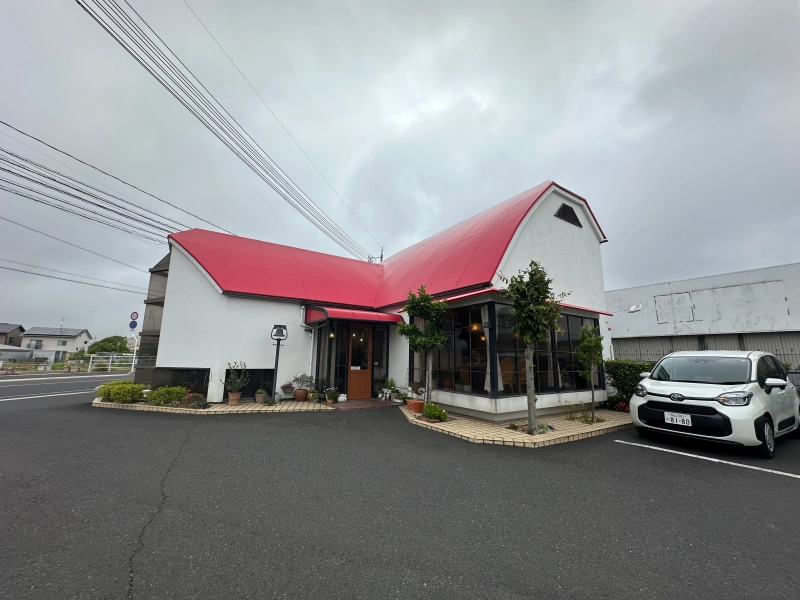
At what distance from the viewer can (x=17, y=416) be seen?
23.7 feet

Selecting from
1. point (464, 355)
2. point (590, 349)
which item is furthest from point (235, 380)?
point (590, 349)

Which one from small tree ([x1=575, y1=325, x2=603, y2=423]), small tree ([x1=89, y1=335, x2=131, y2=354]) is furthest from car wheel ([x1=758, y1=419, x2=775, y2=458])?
small tree ([x1=89, y1=335, x2=131, y2=354])

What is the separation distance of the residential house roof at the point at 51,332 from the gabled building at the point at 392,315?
2048 inches

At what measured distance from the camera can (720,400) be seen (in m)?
4.91

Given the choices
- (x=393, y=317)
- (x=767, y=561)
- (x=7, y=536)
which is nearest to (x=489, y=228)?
(x=393, y=317)

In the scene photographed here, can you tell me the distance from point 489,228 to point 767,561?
8.06 meters

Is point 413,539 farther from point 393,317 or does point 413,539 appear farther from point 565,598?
point 393,317

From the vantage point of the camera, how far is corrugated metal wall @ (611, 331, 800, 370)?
40.7ft

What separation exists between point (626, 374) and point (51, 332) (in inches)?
2631

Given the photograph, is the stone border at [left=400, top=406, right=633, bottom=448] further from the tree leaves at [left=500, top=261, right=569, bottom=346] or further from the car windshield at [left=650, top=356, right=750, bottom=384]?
the tree leaves at [left=500, top=261, right=569, bottom=346]

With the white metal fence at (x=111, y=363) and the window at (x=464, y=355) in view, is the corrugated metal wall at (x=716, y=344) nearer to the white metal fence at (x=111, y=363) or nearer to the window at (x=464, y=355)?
the window at (x=464, y=355)

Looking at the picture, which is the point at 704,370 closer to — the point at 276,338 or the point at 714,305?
the point at 276,338

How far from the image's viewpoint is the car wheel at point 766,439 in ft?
15.7

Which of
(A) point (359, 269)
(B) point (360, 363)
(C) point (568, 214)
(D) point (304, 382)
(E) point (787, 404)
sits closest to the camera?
(E) point (787, 404)
